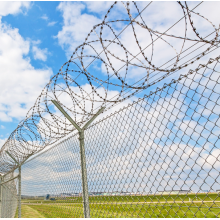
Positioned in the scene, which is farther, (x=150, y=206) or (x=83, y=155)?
(x=83, y=155)

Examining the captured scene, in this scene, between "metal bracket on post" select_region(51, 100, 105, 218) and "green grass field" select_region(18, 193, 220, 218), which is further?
"metal bracket on post" select_region(51, 100, 105, 218)

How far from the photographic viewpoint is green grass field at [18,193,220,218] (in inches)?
91.9

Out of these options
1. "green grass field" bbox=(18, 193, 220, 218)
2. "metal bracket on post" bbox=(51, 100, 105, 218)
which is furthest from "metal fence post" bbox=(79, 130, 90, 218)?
"green grass field" bbox=(18, 193, 220, 218)

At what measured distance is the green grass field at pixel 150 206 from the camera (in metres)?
2.33

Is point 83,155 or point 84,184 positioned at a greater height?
point 83,155

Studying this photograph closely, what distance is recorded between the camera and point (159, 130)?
2.79m

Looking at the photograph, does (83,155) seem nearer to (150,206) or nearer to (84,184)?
(84,184)

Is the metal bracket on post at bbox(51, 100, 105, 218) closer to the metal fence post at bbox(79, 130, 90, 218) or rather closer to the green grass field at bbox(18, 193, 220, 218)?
the metal fence post at bbox(79, 130, 90, 218)

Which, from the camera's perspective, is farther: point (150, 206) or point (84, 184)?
point (84, 184)

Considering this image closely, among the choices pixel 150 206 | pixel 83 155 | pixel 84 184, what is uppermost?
pixel 83 155

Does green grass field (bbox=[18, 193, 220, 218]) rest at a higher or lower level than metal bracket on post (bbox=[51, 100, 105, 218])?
lower

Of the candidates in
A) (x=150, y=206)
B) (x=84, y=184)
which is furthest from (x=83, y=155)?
(x=150, y=206)

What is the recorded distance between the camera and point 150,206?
2.92 meters

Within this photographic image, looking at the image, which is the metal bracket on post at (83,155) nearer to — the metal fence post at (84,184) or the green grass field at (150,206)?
the metal fence post at (84,184)
